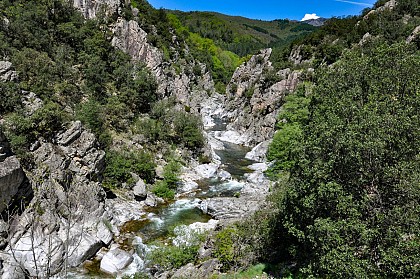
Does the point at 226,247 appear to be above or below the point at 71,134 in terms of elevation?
below

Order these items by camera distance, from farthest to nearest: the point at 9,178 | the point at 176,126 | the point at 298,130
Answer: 1. the point at 176,126
2. the point at 298,130
3. the point at 9,178

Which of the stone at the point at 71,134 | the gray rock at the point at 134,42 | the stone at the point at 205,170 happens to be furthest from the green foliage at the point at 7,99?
the gray rock at the point at 134,42

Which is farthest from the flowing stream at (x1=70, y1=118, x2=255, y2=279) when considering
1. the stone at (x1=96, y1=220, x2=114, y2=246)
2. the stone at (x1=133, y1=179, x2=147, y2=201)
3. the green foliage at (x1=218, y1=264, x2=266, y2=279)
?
the green foliage at (x1=218, y1=264, x2=266, y2=279)

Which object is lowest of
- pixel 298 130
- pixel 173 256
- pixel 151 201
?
pixel 151 201

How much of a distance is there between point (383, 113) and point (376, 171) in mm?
Result: 2375

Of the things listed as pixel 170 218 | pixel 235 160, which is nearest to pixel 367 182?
pixel 170 218

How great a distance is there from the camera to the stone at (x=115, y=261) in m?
20.7

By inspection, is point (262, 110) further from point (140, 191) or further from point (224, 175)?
point (140, 191)

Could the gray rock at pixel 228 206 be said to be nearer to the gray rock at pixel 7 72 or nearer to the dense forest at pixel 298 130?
the dense forest at pixel 298 130

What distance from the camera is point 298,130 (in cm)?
2598

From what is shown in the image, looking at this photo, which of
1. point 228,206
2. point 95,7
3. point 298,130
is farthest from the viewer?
point 95,7

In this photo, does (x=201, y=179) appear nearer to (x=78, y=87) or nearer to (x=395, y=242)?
(x=78, y=87)

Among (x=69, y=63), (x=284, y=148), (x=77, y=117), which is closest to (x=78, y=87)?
(x=69, y=63)

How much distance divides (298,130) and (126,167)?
17.8 meters
